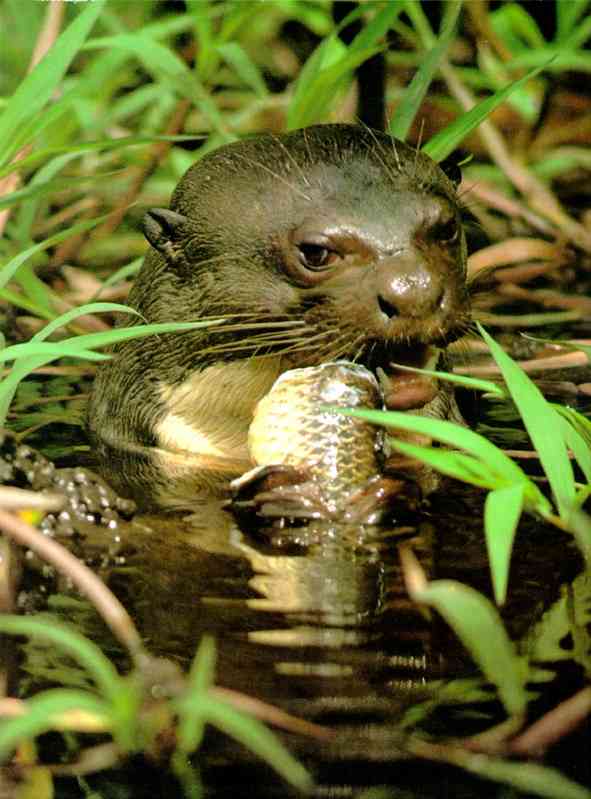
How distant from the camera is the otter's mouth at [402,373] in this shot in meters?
3.93

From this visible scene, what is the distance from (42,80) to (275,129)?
10.3 feet

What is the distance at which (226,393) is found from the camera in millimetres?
4387

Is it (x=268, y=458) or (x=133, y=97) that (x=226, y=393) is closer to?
(x=268, y=458)

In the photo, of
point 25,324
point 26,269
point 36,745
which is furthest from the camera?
point 25,324

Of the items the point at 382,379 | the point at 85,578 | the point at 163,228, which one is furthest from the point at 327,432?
the point at 85,578

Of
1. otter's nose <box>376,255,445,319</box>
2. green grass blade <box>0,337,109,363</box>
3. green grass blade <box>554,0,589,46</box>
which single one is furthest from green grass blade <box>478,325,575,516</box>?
green grass blade <box>554,0,589,46</box>

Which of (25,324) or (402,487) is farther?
(25,324)

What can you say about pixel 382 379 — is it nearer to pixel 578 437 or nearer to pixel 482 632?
pixel 578 437

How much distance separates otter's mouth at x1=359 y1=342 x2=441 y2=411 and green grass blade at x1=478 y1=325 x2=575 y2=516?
0.48 meters

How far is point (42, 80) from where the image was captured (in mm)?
4145

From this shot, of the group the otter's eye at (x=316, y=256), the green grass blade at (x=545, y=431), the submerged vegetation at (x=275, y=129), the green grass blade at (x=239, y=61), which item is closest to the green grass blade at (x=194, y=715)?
the submerged vegetation at (x=275, y=129)

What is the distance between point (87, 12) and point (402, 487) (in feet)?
4.43

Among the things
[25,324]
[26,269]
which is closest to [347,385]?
[26,269]

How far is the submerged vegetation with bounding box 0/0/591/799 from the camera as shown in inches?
99.5
